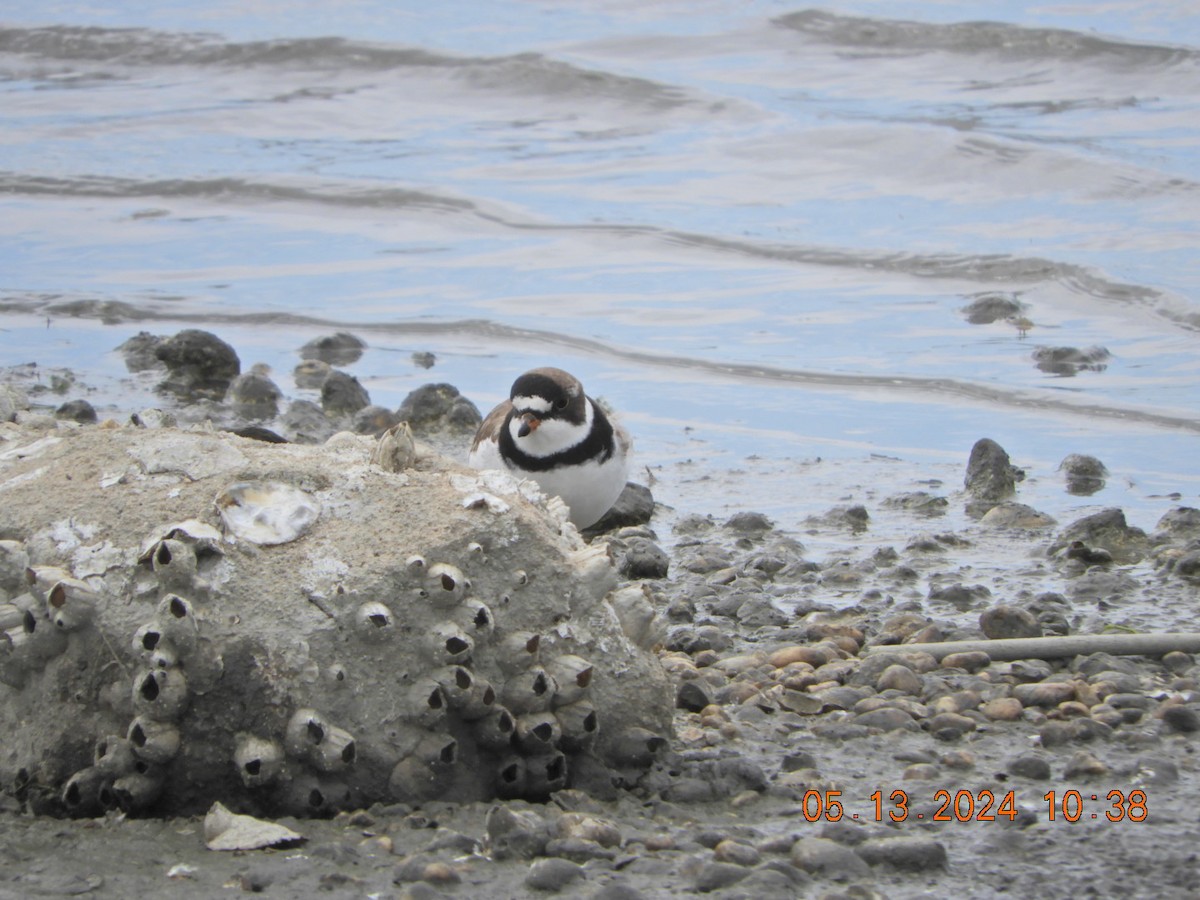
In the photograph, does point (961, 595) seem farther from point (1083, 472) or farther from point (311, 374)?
point (311, 374)

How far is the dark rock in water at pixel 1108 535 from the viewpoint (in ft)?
20.6

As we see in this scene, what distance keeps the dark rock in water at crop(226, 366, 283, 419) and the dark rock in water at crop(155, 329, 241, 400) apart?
23 centimetres

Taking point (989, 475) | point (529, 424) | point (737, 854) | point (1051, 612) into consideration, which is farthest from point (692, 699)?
point (989, 475)

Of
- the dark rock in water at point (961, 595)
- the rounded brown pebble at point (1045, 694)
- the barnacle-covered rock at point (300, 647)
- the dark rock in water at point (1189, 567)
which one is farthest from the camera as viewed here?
the dark rock in water at point (1189, 567)

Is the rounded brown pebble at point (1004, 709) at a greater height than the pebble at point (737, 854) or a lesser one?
lesser

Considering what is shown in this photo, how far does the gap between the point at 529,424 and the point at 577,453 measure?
0.72 feet

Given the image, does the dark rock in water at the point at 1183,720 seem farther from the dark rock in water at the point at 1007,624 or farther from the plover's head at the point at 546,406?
the plover's head at the point at 546,406

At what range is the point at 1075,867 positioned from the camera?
130 inches

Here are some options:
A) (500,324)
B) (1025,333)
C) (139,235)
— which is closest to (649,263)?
(500,324)

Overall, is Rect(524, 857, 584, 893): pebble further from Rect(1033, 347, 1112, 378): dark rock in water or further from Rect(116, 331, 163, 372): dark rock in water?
Rect(116, 331, 163, 372): dark rock in water

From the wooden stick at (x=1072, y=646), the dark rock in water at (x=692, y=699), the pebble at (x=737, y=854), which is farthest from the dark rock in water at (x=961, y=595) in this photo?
the pebble at (x=737, y=854)

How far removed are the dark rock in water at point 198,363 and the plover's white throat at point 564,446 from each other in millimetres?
3377

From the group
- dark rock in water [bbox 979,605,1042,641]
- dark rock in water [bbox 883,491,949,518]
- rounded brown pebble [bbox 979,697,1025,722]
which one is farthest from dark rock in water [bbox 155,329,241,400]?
rounded brown pebble [bbox 979,697,1025,722]

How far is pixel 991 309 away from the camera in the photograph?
34.6 ft
